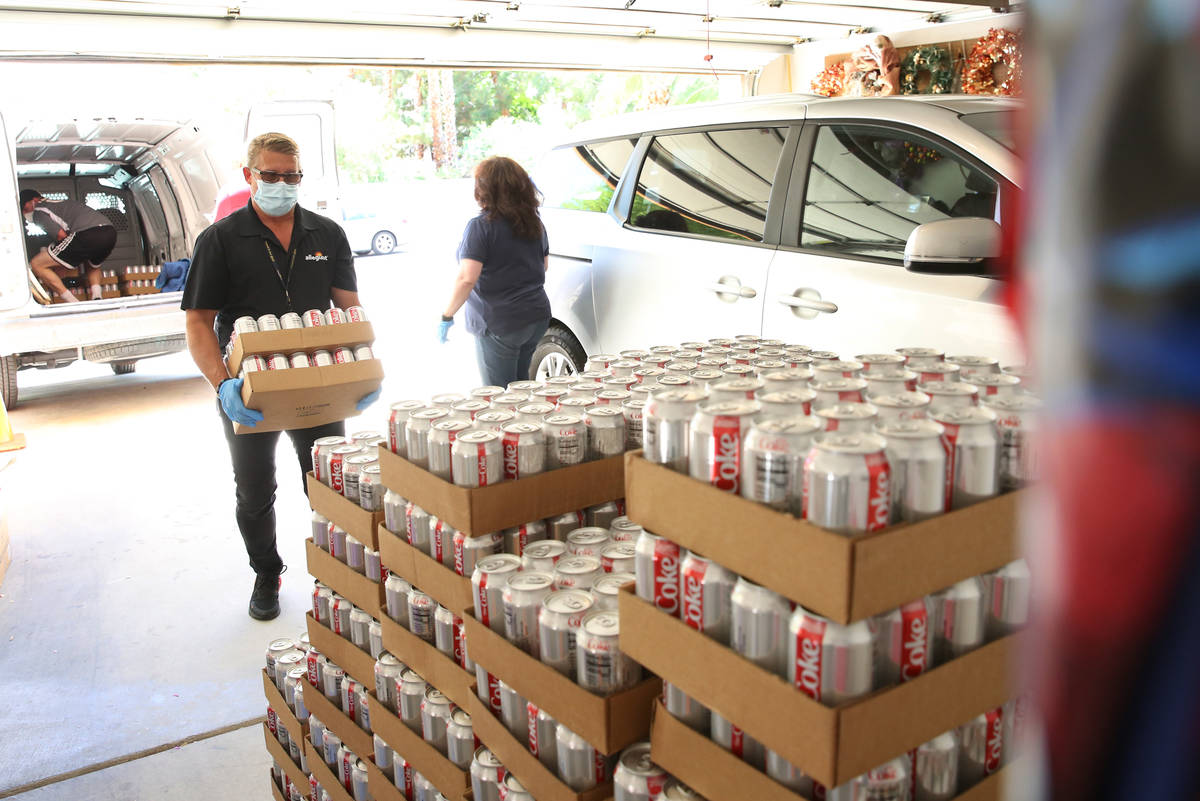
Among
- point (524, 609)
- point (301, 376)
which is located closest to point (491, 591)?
point (524, 609)

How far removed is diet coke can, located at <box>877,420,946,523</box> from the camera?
4.12ft

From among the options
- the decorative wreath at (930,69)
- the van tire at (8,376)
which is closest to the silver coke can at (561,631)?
the decorative wreath at (930,69)

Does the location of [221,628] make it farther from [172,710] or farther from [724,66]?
[724,66]

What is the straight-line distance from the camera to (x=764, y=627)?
1294mm

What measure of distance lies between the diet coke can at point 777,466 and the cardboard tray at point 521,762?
63 cm

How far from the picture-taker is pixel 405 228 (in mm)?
18266

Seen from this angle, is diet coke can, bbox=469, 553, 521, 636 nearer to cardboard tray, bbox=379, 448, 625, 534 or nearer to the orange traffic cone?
cardboard tray, bbox=379, 448, 625, 534

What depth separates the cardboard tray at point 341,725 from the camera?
7.36 ft

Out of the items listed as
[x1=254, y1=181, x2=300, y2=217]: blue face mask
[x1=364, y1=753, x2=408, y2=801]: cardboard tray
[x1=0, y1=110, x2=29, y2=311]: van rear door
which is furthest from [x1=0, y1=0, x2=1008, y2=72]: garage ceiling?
[x1=364, y1=753, x2=408, y2=801]: cardboard tray

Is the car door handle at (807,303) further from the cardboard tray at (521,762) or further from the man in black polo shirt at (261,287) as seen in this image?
the cardboard tray at (521,762)

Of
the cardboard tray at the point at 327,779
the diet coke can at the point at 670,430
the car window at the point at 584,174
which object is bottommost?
the cardboard tray at the point at 327,779

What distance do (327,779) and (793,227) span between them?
8.50 feet

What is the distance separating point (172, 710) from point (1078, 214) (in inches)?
132

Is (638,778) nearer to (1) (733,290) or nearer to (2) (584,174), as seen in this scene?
(1) (733,290)
